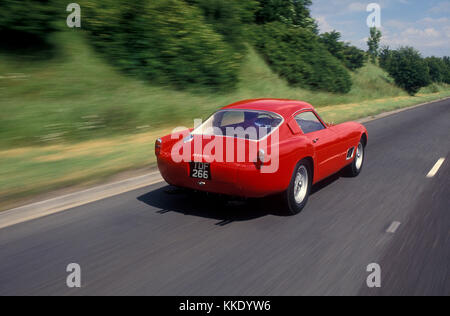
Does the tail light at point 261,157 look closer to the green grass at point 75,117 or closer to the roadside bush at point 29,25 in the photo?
the green grass at point 75,117

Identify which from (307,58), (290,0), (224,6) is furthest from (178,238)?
(290,0)

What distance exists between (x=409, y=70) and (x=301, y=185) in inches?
1872

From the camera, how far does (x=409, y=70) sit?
47.8 meters

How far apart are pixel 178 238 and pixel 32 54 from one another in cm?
1080

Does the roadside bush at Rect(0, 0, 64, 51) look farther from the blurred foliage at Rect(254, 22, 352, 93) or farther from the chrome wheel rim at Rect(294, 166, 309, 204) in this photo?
the blurred foliage at Rect(254, 22, 352, 93)

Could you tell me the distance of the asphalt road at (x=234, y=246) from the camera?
3.68 m

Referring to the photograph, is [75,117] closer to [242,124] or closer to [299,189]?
[242,124]

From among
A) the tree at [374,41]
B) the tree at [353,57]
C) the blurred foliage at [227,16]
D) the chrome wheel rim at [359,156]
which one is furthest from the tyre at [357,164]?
the tree at [374,41]

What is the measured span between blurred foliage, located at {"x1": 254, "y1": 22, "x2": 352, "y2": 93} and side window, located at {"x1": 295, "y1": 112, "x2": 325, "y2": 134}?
72.3 ft

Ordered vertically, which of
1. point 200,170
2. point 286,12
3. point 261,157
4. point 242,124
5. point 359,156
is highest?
point 286,12

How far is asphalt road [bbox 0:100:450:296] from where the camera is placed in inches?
145

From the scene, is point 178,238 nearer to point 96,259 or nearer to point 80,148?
point 96,259

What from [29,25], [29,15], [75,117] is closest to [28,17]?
[29,15]

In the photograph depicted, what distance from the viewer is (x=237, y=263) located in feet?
13.5
